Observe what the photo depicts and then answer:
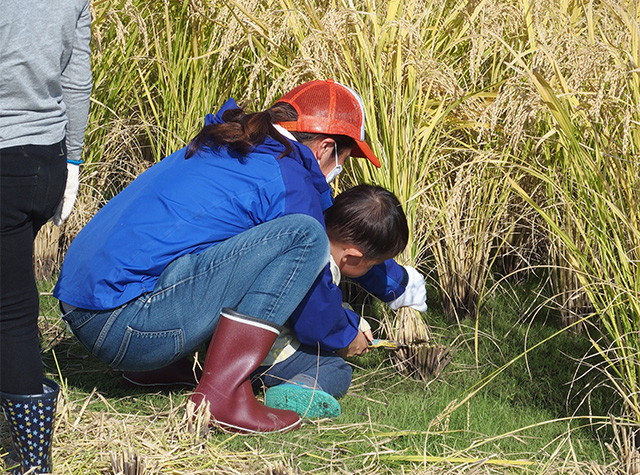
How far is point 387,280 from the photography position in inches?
101

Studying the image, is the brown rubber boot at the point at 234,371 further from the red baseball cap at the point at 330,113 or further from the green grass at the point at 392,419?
the red baseball cap at the point at 330,113

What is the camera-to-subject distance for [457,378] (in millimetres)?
2545

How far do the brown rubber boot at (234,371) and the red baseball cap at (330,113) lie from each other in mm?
663

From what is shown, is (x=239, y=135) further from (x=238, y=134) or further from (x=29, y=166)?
(x=29, y=166)

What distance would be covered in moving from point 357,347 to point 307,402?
0.34 m

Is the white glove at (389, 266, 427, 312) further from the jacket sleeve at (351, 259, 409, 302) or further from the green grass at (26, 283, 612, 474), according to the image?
the green grass at (26, 283, 612, 474)

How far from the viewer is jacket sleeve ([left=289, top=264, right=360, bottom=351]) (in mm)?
2260

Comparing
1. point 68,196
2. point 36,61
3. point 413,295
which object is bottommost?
point 413,295

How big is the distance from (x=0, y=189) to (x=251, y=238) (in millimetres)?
724

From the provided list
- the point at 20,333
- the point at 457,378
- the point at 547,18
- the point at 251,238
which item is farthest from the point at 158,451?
the point at 547,18

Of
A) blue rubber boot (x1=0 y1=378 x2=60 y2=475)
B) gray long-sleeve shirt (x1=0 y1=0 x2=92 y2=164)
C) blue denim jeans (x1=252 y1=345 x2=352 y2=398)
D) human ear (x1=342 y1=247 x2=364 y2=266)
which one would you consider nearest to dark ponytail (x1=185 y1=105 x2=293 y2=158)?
human ear (x1=342 y1=247 x2=364 y2=266)

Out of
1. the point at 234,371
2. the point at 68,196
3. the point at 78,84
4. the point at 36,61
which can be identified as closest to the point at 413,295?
the point at 234,371

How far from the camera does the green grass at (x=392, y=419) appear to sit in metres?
1.95

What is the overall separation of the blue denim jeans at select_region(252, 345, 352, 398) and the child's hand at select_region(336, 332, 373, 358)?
0.06 metres
